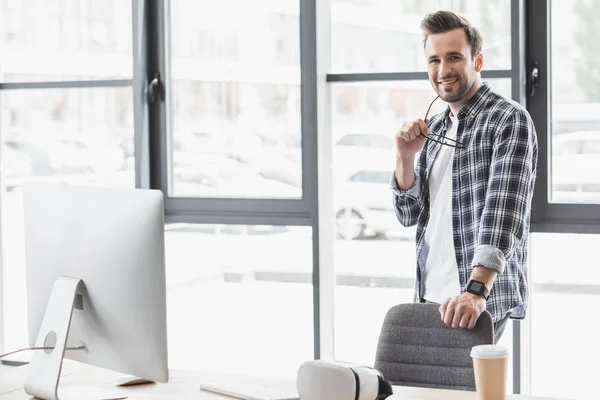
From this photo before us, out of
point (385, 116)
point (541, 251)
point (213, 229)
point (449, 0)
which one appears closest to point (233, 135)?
point (213, 229)

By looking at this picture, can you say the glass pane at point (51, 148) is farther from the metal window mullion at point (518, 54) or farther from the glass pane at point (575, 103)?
the glass pane at point (575, 103)

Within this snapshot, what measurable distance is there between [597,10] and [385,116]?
0.94m

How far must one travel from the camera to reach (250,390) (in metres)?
2.29

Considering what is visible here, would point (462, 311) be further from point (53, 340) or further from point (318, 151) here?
point (318, 151)

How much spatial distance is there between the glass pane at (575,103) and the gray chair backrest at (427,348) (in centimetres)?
124

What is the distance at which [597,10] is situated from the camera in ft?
11.3

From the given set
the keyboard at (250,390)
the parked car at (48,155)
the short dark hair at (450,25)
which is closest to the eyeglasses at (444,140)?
the short dark hair at (450,25)

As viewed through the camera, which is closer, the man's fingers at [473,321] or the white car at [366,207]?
the man's fingers at [473,321]

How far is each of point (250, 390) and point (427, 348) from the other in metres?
0.53

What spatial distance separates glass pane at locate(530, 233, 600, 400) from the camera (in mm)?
3533

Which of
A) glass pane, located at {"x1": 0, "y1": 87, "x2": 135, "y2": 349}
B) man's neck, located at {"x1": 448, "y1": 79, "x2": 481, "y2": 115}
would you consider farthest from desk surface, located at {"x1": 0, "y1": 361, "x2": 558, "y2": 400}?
glass pane, located at {"x1": 0, "y1": 87, "x2": 135, "y2": 349}

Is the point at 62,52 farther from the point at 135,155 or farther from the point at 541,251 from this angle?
the point at 541,251

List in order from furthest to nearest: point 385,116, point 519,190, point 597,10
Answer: point 385,116 < point 597,10 < point 519,190

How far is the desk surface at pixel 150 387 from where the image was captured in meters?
2.25
